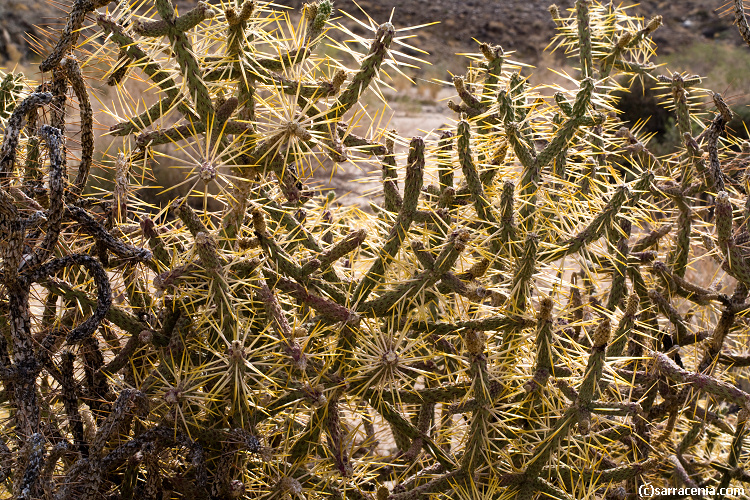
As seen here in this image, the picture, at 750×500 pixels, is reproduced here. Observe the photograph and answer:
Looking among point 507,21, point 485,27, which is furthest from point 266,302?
point 507,21

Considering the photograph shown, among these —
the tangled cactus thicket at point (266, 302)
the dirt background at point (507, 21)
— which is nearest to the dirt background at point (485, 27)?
the dirt background at point (507, 21)

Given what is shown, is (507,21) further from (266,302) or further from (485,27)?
(266,302)

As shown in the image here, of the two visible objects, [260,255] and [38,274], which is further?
[260,255]

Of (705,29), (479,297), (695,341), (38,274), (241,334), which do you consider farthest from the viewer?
(705,29)

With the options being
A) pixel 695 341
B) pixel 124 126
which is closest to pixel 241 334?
pixel 124 126

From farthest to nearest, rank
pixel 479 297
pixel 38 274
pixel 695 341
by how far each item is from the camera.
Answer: pixel 695 341 < pixel 479 297 < pixel 38 274

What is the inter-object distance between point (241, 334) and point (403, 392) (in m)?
0.44

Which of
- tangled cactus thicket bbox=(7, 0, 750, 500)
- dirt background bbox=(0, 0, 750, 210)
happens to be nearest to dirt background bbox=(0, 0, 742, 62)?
dirt background bbox=(0, 0, 750, 210)

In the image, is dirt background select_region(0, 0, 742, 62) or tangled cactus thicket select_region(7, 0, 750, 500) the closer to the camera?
tangled cactus thicket select_region(7, 0, 750, 500)

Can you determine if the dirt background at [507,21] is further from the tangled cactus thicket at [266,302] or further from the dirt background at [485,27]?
the tangled cactus thicket at [266,302]

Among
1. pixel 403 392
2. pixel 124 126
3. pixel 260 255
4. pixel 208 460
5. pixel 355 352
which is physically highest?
pixel 124 126

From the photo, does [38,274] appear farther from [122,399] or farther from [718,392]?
[718,392]

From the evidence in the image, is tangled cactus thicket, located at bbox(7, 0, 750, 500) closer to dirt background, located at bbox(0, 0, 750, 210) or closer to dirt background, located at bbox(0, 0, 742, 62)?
dirt background, located at bbox(0, 0, 750, 210)

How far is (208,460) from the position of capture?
1.54 meters
